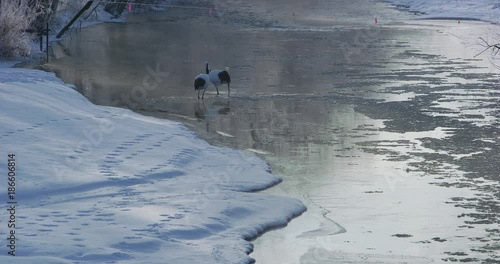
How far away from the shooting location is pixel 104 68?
29.0 m

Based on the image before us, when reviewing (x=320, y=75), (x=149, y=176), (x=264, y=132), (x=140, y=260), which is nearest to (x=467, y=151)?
(x=264, y=132)

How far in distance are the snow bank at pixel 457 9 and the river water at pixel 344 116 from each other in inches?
288

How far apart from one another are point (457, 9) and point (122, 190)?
149ft

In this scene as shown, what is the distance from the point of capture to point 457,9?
56.0 m

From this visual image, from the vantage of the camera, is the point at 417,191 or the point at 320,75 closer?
the point at 417,191

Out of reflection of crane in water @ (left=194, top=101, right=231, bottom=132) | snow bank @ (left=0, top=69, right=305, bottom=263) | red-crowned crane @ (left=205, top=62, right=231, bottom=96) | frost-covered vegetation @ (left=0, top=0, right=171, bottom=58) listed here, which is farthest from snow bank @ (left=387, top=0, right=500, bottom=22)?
snow bank @ (left=0, top=69, right=305, bottom=263)

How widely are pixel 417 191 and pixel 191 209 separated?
3.44 meters

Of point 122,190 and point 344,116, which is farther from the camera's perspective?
point 344,116

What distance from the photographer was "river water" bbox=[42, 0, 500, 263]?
1202 centimetres

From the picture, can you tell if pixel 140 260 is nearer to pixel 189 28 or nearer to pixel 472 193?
pixel 472 193

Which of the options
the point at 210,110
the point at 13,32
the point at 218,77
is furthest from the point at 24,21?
the point at 210,110

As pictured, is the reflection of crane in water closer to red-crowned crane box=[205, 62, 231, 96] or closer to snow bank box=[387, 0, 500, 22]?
red-crowned crane box=[205, 62, 231, 96]

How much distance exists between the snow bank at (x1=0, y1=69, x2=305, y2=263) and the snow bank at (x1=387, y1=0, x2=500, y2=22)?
32.6 m

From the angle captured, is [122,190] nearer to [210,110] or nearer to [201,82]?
[210,110]
